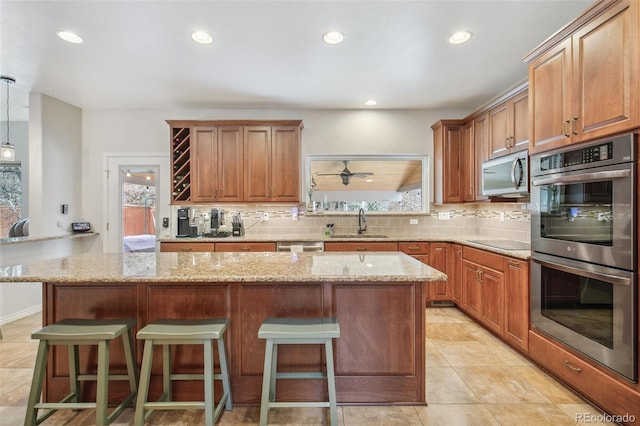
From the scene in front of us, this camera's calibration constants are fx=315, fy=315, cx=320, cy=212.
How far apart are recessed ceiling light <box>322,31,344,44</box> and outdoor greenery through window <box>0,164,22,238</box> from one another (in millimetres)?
5353

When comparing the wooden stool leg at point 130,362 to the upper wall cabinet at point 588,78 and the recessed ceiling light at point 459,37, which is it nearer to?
the upper wall cabinet at point 588,78

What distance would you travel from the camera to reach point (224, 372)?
6.22ft

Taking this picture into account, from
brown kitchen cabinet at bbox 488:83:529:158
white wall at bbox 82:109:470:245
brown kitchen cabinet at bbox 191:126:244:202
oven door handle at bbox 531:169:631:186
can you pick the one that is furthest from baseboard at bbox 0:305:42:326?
brown kitchen cabinet at bbox 488:83:529:158

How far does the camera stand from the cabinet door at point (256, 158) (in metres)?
4.14

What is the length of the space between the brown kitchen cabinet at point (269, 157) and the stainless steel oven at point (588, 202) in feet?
8.75

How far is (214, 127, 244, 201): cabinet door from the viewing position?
13.6ft

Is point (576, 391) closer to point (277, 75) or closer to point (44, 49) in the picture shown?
point (277, 75)

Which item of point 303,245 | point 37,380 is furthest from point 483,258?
point 37,380

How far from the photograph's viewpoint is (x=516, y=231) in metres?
3.72

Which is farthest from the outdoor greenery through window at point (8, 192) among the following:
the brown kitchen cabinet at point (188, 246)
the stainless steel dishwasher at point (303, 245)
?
the stainless steel dishwasher at point (303, 245)

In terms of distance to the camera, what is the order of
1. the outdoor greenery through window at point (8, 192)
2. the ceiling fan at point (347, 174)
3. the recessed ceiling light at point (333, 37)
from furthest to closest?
the outdoor greenery through window at point (8, 192), the ceiling fan at point (347, 174), the recessed ceiling light at point (333, 37)

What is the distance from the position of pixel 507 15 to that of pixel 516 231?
2372 mm

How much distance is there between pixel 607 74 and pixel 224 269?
8.32ft

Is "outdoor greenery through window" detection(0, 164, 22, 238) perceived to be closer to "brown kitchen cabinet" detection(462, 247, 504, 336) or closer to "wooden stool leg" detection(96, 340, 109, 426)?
"wooden stool leg" detection(96, 340, 109, 426)
